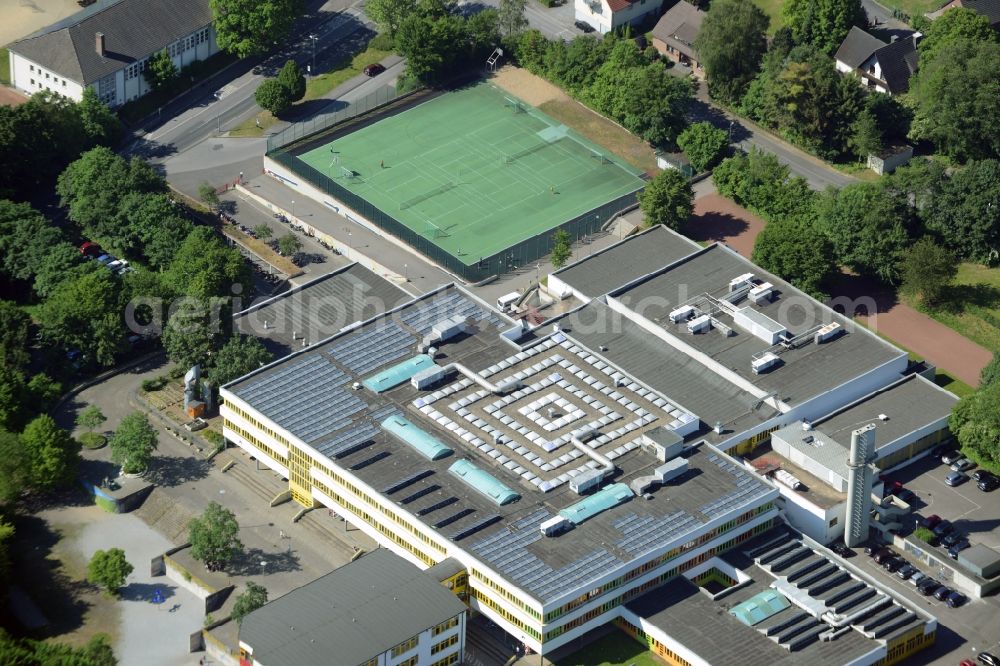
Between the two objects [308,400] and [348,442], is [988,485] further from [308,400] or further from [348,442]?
[308,400]

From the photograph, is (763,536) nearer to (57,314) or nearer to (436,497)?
(436,497)

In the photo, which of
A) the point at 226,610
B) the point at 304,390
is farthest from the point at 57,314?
the point at 226,610

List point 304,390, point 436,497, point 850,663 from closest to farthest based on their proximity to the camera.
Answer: point 850,663
point 436,497
point 304,390

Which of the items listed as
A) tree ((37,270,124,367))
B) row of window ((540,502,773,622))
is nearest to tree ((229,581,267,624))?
row of window ((540,502,773,622))

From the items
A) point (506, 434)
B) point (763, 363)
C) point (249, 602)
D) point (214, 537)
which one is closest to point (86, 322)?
point (214, 537)

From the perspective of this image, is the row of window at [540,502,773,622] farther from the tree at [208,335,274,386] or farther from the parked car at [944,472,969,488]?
the tree at [208,335,274,386]

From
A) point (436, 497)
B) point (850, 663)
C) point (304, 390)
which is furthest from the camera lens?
point (304, 390)

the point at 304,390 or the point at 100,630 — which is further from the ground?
the point at 304,390
